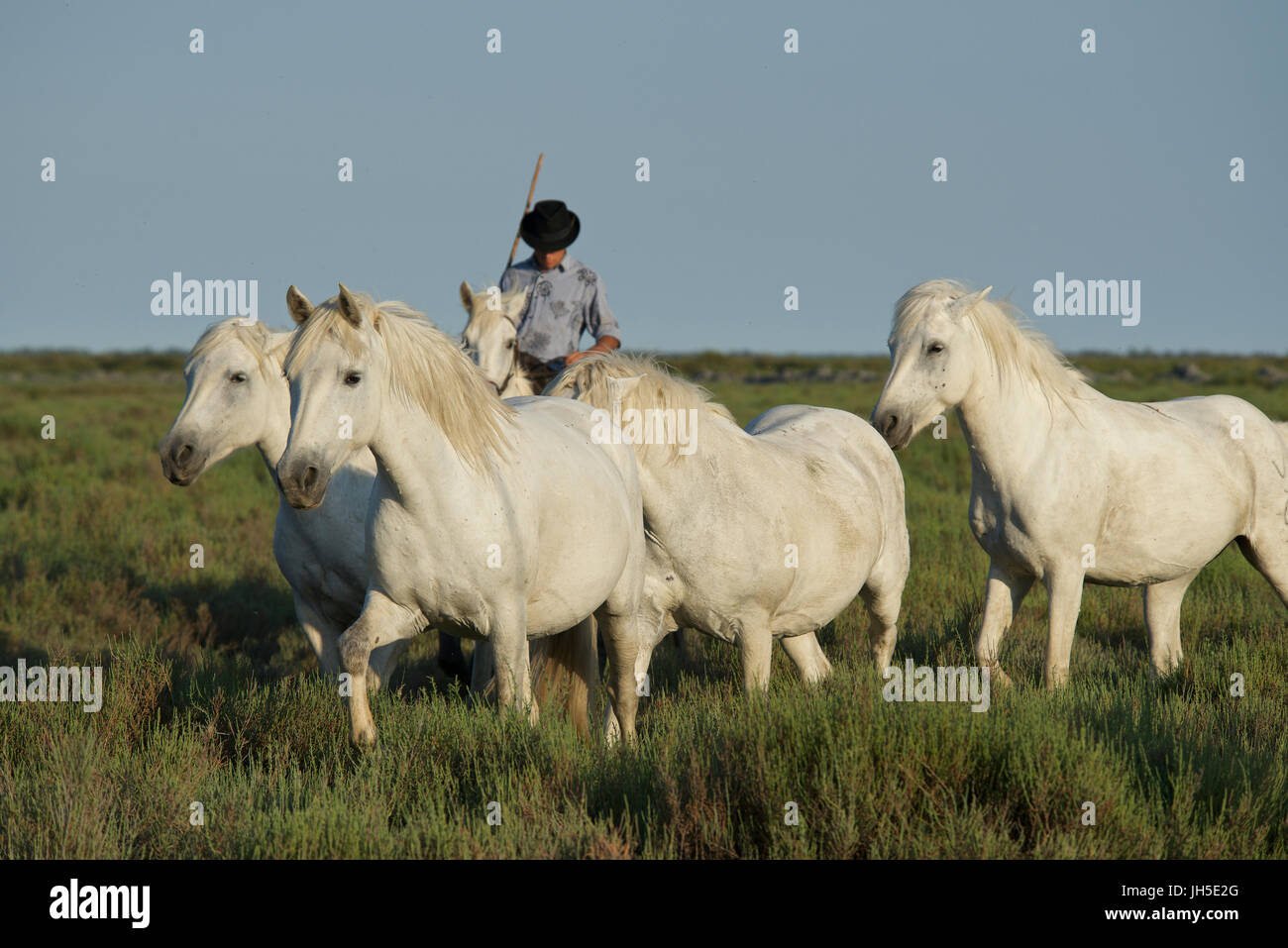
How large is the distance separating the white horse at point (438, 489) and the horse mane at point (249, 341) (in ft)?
4.93

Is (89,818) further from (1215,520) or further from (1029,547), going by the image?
(1215,520)

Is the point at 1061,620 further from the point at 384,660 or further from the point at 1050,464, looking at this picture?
the point at 384,660

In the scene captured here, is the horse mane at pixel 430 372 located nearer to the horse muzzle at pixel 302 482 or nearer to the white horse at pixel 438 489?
the white horse at pixel 438 489

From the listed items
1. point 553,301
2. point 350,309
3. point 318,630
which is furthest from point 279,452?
point 553,301

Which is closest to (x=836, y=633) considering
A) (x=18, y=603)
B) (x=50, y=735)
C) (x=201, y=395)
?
(x=201, y=395)

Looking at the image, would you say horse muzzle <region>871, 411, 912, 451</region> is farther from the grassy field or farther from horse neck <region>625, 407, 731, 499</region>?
the grassy field

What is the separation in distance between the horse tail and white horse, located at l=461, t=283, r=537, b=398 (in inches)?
74.8

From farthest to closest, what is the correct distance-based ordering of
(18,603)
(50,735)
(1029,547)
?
(18,603)
(1029,547)
(50,735)

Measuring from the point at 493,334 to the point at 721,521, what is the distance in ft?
7.53

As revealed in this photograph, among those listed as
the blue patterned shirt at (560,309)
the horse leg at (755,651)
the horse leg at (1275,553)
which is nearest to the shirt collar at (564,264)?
the blue patterned shirt at (560,309)

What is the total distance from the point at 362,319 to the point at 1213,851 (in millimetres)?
3452

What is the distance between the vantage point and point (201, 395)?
5.80 m

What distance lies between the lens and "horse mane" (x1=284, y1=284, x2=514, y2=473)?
4.43 m
